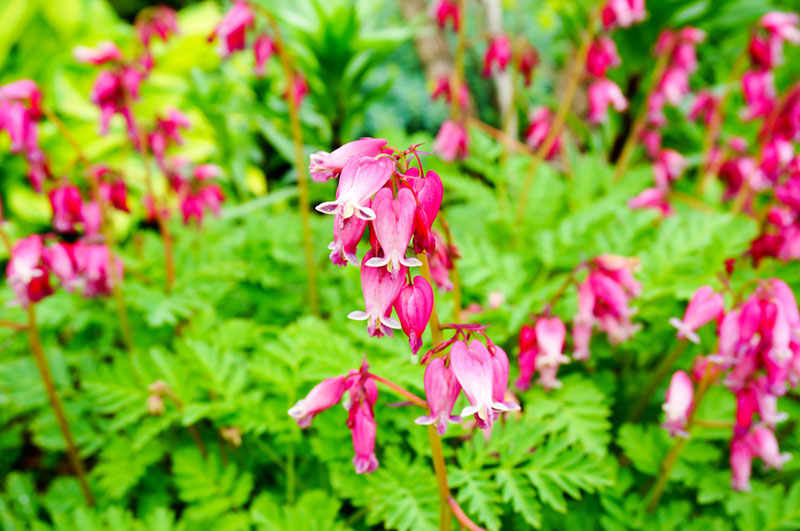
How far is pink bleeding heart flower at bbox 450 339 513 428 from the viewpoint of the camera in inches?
36.7

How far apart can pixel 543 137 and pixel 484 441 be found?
186 cm

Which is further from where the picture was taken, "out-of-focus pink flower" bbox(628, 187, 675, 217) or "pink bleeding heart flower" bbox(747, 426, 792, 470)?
"out-of-focus pink flower" bbox(628, 187, 675, 217)

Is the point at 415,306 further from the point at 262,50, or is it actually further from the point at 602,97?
the point at 602,97

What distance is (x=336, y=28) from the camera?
8.30 feet

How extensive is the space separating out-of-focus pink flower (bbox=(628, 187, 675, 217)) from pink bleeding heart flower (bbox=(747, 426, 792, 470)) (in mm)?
1118

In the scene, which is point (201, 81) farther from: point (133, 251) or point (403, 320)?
point (403, 320)

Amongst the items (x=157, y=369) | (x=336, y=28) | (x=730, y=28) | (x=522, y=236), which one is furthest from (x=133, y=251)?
(x=730, y=28)

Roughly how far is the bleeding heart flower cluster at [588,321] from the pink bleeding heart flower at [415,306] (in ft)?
2.39

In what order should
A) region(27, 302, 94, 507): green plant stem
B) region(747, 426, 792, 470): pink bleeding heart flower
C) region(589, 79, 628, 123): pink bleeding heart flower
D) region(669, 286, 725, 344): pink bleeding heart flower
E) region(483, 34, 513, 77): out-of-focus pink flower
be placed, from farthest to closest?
region(483, 34, 513, 77): out-of-focus pink flower, region(589, 79, 628, 123): pink bleeding heart flower, region(27, 302, 94, 507): green plant stem, region(747, 426, 792, 470): pink bleeding heart flower, region(669, 286, 725, 344): pink bleeding heart flower

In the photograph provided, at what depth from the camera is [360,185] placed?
858 millimetres

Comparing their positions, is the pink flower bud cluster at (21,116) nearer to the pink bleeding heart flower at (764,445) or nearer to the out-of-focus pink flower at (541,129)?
the out-of-focus pink flower at (541,129)

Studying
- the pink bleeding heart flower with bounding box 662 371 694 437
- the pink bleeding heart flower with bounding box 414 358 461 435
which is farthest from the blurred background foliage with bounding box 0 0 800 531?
the pink bleeding heart flower with bounding box 414 358 461 435

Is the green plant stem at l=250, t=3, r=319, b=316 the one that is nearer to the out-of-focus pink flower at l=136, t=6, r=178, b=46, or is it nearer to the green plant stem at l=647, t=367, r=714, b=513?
the out-of-focus pink flower at l=136, t=6, r=178, b=46

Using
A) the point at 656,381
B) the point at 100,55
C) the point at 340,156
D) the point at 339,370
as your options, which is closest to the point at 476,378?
the point at 340,156
